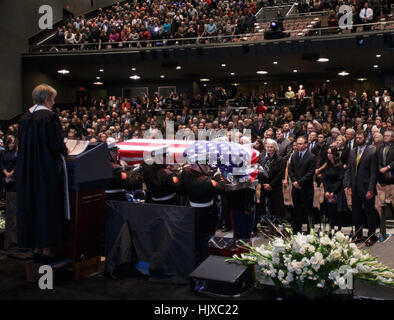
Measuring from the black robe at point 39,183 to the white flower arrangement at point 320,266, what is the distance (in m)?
1.83

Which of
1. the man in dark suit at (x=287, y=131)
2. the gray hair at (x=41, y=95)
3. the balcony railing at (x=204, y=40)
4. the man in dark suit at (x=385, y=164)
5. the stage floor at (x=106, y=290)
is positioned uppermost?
the balcony railing at (x=204, y=40)

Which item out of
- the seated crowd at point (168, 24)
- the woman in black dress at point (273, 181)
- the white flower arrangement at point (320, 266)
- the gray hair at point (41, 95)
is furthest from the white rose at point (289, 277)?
the seated crowd at point (168, 24)

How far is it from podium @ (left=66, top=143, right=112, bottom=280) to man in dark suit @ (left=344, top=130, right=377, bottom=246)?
11.6 ft

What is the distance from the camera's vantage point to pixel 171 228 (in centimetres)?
387

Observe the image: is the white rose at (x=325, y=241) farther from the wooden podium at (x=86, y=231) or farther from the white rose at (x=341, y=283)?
the wooden podium at (x=86, y=231)

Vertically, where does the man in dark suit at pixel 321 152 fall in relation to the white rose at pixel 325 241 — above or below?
above

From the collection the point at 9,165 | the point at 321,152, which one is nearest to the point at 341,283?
the point at 321,152

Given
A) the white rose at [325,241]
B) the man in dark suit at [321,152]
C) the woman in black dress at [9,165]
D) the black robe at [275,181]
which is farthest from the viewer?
the woman in black dress at [9,165]

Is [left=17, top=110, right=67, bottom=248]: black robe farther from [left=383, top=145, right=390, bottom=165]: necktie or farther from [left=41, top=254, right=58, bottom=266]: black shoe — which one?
[left=383, top=145, right=390, bottom=165]: necktie

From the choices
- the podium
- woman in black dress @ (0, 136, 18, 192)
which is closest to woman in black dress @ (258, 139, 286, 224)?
the podium

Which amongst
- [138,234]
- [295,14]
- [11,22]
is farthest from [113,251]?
[11,22]

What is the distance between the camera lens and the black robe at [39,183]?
362 centimetres

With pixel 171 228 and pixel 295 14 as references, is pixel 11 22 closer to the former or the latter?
pixel 295 14

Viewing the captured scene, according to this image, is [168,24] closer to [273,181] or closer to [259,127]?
[259,127]
